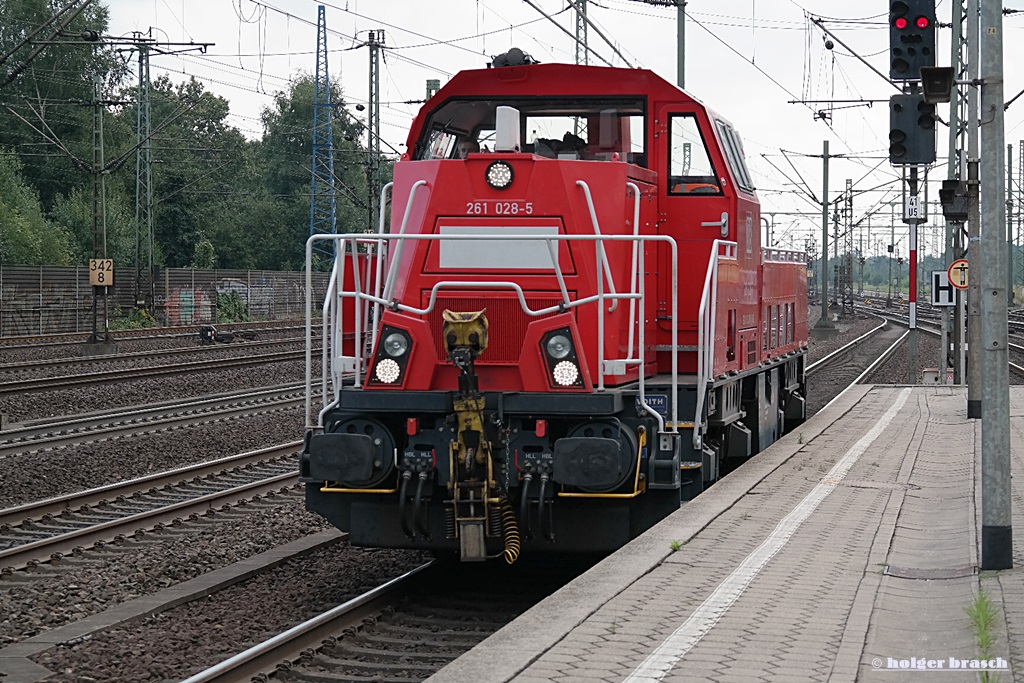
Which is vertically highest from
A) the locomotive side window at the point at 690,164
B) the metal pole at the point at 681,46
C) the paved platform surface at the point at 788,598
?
the metal pole at the point at 681,46

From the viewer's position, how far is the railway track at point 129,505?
10219 millimetres

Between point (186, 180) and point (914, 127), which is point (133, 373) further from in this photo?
point (186, 180)

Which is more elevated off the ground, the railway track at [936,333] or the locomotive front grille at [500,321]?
the locomotive front grille at [500,321]

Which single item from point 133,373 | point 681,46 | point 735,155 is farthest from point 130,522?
point 681,46

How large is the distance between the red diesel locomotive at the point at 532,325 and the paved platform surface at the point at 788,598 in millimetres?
647

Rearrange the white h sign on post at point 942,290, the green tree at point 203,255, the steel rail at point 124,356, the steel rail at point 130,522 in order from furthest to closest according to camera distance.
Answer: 1. the green tree at point 203,255
2. the steel rail at point 124,356
3. the white h sign on post at point 942,290
4. the steel rail at point 130,522

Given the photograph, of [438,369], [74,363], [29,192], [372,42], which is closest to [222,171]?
[29,192]

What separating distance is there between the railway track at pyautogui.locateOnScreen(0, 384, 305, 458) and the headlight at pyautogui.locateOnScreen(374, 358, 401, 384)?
778 centimetres

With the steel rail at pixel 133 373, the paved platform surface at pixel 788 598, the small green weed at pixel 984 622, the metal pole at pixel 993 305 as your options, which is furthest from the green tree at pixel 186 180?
the small green weed at pixel 984 622

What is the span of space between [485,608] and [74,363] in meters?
20.7

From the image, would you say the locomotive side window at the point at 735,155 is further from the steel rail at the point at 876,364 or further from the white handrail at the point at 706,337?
the steel rail at the point at 876,364

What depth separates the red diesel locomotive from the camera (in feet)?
26.9

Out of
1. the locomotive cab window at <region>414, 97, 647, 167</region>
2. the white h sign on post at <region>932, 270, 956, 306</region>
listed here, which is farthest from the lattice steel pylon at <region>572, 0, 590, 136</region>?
the white h sign on post at <region>932, 270, 956, 306</region>

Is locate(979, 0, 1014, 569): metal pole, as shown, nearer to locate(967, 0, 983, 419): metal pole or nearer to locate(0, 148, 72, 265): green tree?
locate(967, 0, 983, 419): metal pole
